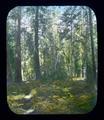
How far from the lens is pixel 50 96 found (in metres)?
1.90

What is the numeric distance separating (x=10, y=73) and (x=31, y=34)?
0.32 m

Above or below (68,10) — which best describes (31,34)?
below

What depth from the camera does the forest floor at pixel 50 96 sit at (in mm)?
1896

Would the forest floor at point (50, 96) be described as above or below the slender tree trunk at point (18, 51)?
below

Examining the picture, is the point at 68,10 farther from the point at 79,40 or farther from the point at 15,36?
the point at 15,36

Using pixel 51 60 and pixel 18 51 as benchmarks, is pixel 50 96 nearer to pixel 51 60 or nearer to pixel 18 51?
pixel 51 60

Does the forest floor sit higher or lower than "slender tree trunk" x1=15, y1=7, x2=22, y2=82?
lower

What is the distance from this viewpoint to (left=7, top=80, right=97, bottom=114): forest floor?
1.90 meters

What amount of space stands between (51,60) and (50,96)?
25 centimetres

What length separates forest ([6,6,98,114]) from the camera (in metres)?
1.90
